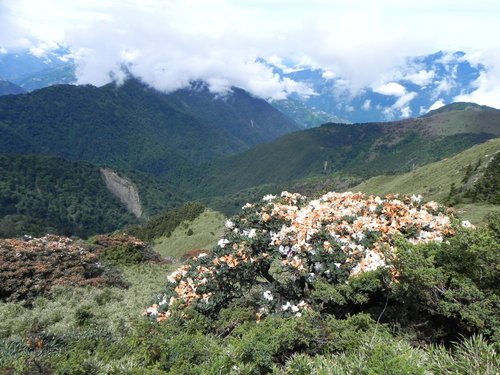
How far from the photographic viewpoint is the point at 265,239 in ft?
38.2

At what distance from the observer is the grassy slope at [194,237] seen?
65875 millimetres

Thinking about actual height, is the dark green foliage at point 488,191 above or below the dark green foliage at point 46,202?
above

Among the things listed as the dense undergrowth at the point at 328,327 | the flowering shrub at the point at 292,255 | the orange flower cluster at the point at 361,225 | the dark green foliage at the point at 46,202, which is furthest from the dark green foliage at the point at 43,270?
the dark green foliage at the point at 46,202

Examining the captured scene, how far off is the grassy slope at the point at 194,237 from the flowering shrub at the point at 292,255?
153 ft

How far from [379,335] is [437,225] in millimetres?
4348

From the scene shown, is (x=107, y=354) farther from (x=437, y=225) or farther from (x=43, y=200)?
(x=43, y=200)

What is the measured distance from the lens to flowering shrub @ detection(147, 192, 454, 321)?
35.8 feet

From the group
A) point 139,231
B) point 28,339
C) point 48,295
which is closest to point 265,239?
point 28,339

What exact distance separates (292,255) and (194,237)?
59.7m

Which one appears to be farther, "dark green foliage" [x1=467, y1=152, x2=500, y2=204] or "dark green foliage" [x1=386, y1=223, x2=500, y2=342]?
"dark green foliage" [x1=467, y1=152, x2=500, y2=204]

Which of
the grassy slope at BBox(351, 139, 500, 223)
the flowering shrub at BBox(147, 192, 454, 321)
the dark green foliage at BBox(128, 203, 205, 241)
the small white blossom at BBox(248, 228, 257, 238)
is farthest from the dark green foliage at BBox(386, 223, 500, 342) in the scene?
the dark green foliage at BBox(128, 203, 205, 241)

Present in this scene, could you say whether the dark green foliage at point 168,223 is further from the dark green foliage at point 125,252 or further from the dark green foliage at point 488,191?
the dark green foliage at point 488,191

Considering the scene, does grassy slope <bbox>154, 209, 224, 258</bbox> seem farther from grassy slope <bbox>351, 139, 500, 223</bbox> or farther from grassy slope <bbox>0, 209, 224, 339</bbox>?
grassy slope <bbox>0, 209, 224, 339</bbox>

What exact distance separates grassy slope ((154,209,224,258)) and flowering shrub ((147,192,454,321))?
46667mm
